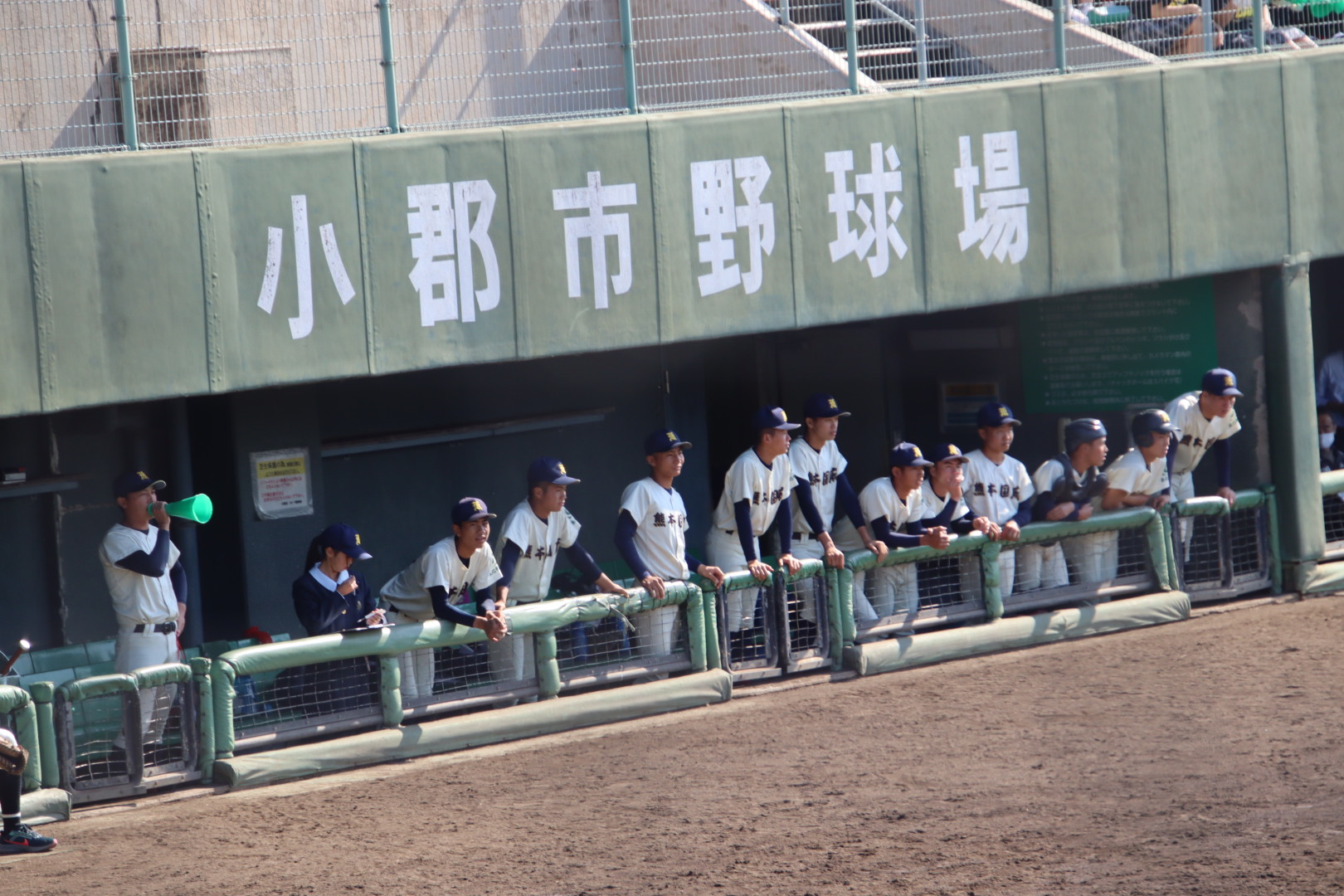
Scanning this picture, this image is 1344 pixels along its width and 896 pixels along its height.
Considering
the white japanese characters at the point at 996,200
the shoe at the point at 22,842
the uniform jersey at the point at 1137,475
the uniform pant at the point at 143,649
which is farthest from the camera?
the uniform jersey at the point at 1137,475

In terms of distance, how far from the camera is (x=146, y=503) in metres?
7.71

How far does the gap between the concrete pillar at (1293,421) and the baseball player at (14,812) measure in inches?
313

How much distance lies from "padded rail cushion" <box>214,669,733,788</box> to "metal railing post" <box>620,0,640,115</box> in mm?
3136

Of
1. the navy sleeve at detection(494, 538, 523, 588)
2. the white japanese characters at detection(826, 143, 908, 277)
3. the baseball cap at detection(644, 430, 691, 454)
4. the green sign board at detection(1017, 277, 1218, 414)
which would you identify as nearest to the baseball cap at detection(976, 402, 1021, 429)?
the white japanese characters at detection(826, 143, 908, 277)

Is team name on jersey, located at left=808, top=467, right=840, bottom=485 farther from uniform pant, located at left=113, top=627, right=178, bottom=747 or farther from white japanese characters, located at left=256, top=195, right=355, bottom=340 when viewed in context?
uniform pant, located at left=113, top=627, right=178, bottom=747

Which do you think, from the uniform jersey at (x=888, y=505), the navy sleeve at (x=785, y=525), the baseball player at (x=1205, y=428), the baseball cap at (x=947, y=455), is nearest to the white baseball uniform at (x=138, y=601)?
the navy sleeve at (x=785, y=525)

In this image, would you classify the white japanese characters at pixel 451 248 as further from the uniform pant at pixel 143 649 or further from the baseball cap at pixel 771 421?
the uniform pant at pixel 143 649

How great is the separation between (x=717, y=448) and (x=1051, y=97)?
4.05 metres

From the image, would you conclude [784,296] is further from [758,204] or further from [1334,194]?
[1334,194]

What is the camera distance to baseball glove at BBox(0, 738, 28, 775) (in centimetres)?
635

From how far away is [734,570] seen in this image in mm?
8984

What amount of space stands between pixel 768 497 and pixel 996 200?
2428mm

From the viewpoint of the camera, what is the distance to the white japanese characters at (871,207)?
30.7ft

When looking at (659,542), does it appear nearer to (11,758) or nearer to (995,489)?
(995,489)
